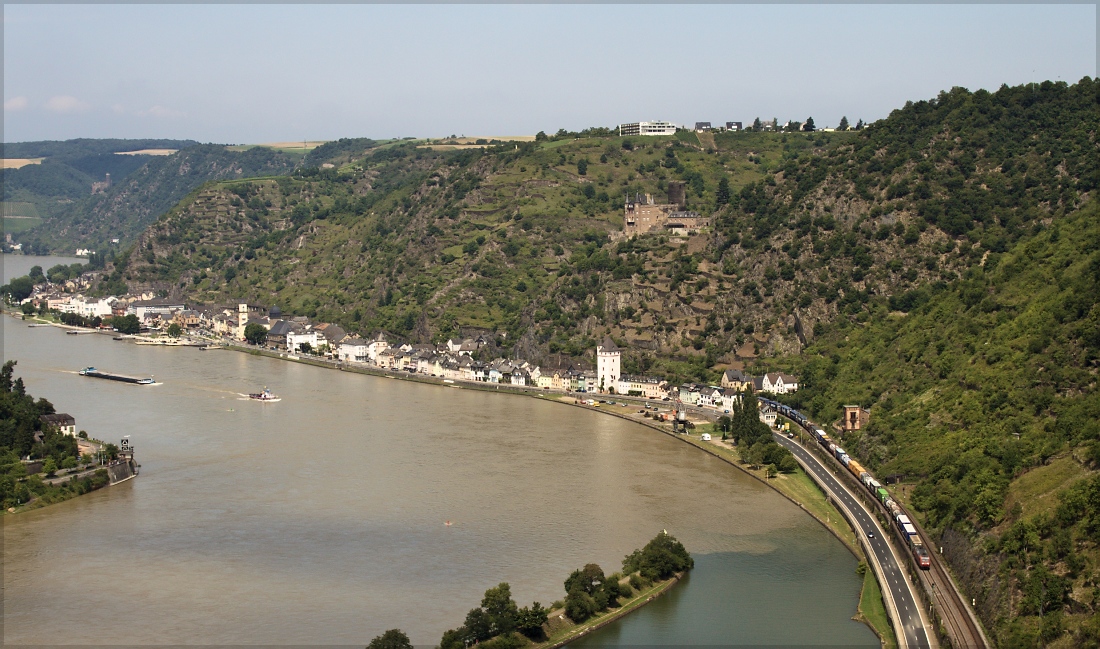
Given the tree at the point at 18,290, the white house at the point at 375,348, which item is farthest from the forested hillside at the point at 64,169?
the white house at the point at 375,348

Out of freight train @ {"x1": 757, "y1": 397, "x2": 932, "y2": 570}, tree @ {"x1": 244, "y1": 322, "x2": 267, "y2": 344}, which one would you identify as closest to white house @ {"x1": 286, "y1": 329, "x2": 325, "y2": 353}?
tree @ {"x1": 244, "y1": 322, "x2": 267, "y2": 344}

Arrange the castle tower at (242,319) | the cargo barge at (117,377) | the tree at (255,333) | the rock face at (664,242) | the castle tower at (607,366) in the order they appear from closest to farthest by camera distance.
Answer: the rock face at (664,242)
the castle tower at (607,366)
the cargo barge at (117,377)
the tree at (255,333)
the castle tower at (242,319)

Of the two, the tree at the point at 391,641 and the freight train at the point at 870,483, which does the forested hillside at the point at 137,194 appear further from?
the tree at the point at 391,641

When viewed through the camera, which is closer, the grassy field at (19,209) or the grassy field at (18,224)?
the grassy field at (18,224)

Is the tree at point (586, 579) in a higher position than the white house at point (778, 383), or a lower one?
lower

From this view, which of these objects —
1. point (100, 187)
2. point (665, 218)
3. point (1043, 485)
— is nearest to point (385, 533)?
point (1043, 485)

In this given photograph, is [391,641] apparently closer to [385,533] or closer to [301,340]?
[385,533]

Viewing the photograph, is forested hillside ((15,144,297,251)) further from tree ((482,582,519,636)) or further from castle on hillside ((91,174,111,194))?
tree ((482,582,519,636))

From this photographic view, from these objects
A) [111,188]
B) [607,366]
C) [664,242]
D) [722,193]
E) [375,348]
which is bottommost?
[607,366]
